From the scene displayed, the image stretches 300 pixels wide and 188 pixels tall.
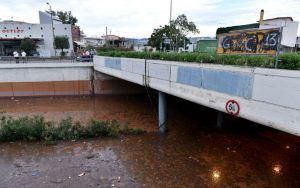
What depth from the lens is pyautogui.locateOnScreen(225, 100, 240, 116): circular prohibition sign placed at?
620 cm

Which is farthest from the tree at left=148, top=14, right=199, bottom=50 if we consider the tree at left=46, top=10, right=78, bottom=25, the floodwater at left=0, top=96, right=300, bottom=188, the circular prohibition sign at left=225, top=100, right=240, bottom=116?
the tree at left=46, top=10, right=78, bottom=25

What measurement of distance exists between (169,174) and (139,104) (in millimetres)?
12162

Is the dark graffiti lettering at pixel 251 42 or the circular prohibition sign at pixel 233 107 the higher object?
the dark graffiti lettering at pixel 251 42

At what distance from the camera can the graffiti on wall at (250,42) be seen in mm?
5708

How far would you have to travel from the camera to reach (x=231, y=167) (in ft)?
29.4

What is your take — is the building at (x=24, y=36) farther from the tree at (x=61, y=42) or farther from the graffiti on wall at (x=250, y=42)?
the graffiti on wall at (x=250, y=42)

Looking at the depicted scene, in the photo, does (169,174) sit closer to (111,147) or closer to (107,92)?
(111,147)

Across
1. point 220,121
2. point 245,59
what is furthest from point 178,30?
point 245,59

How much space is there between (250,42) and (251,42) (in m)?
0.03

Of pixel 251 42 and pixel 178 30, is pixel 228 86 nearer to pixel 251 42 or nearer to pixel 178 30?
pixel 251 42

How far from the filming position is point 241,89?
6.03m

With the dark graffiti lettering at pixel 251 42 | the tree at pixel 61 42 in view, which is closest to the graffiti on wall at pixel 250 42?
the dark graffiti lettering at pixel 251 42

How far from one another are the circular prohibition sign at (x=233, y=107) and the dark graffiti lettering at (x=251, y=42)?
4.95 feet

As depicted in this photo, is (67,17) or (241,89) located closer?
(241,89)
